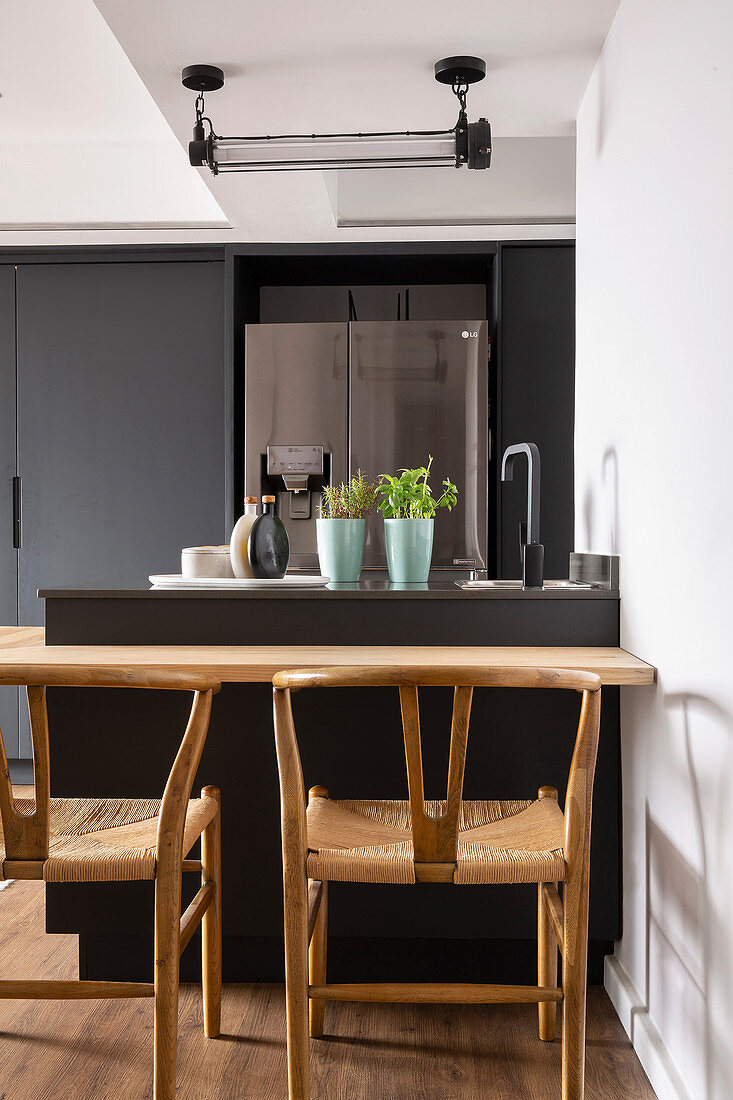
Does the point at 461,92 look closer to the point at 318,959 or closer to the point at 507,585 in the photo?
the point at 507,585

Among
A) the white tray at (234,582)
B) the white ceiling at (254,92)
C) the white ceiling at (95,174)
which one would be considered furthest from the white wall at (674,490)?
the white ceiling at (95,174)

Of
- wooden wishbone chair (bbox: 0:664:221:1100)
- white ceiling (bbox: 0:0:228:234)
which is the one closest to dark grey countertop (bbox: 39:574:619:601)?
wooden wishbone chair (bbox: 0:664:221:1100)

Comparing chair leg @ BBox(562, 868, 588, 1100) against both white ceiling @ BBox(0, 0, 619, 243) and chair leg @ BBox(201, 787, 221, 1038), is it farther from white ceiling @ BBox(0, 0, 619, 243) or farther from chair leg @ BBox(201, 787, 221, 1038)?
white ceiling @ BBox(0, 0, 619, 243)

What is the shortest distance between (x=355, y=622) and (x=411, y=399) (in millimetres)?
1842

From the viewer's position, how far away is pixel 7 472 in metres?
3.96

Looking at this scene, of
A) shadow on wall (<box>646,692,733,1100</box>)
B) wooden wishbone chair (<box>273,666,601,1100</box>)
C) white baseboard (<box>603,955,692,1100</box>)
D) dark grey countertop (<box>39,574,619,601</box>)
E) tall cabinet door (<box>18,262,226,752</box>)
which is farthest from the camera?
tall cabinet door (<box>18,262,226,752</box>)

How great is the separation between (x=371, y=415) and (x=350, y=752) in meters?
1.96

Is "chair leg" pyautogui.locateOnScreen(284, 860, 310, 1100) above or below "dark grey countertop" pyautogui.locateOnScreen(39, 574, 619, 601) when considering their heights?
below

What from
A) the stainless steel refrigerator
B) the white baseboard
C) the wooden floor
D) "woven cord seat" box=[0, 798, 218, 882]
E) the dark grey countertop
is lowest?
the wooden floor

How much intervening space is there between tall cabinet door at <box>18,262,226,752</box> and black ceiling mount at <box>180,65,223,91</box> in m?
1.50

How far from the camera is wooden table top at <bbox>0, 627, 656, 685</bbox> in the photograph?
5.90 ft

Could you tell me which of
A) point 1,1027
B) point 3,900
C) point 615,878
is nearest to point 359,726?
point 615,878

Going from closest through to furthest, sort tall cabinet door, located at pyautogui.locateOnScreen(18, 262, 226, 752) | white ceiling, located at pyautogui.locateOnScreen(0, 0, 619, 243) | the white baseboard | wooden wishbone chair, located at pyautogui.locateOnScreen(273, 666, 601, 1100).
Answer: wooden wishbone chair, located at pyautogui.locateOnScreen(273, 666, 601, 1100)
the white baseboard
white ceiling, located at pyautogui.locateOnScreen(0, 0, 619, 243)
tall cabinet door, located at pyautogui.locateOnScreen(18, 262, 226, 752)

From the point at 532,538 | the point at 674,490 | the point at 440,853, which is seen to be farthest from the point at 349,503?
the point at 440,853
